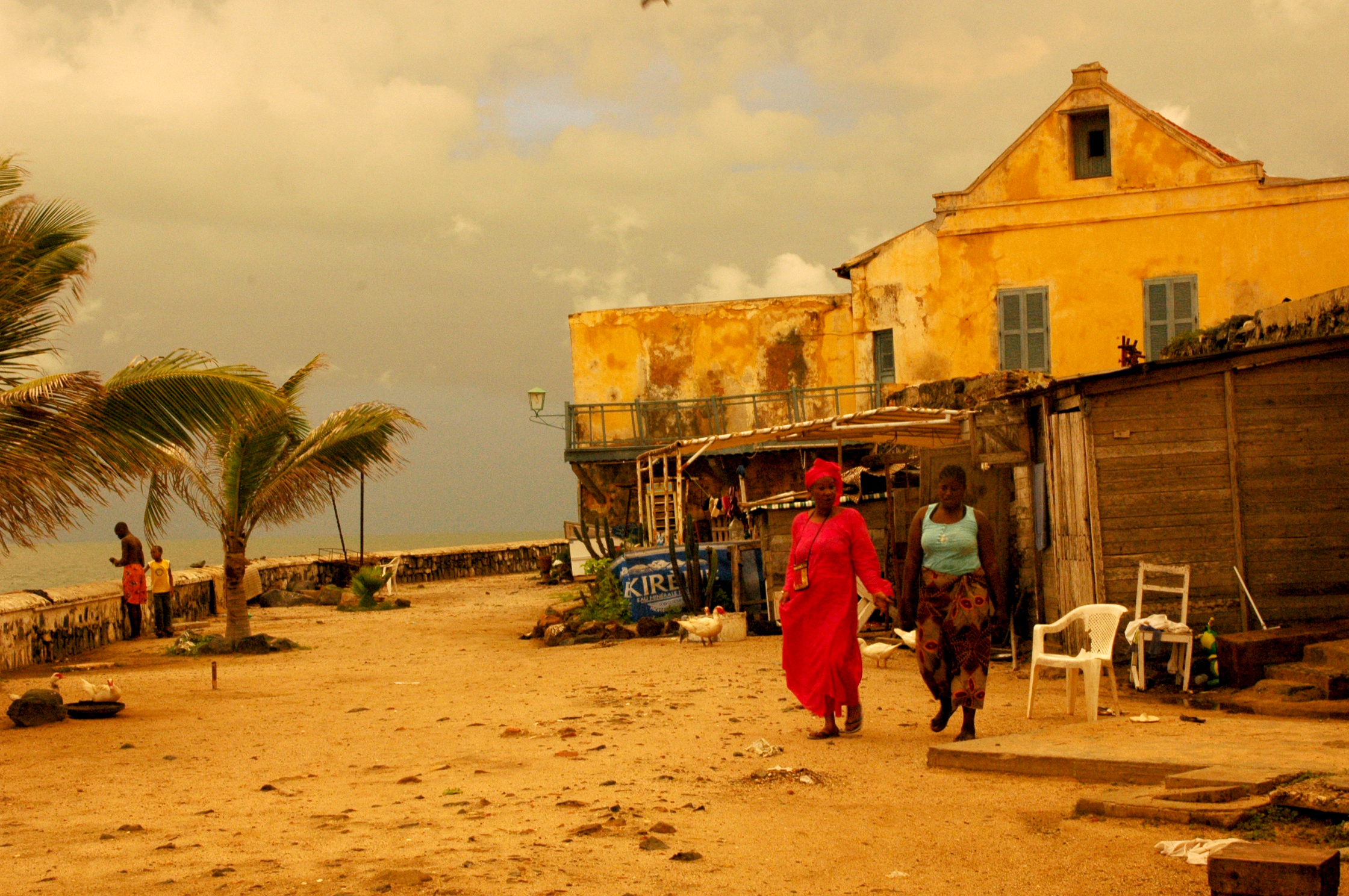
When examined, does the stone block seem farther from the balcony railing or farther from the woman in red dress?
the balcony railing

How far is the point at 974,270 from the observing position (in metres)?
22.0

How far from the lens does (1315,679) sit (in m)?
8.49

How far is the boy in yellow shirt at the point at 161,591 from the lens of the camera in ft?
61.2

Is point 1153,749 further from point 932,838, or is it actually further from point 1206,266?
point 1206,266

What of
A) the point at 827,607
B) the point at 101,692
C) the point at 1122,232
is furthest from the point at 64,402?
the point at 1122,232

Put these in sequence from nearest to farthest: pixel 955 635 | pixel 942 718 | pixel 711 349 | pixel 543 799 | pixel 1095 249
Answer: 1. pixel 543 799
2. pixel 955 635
3. pixel 942 718
4. pixel 1095 249
5. pixel 711 349

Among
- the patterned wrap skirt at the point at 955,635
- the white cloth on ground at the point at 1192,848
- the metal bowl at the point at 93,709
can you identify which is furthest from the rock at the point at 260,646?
the white cloth on ground at the point at 1192,848

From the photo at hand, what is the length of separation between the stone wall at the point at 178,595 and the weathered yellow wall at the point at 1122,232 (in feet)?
44.9

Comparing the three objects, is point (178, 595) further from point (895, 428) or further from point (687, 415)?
point (895, 428)

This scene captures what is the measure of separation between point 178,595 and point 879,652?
14769 mm

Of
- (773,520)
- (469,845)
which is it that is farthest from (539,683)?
(469,845)

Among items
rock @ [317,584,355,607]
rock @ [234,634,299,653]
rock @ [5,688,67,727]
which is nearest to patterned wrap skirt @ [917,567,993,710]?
rock @ [5,688,67,727]

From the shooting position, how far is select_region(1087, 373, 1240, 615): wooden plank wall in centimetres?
998

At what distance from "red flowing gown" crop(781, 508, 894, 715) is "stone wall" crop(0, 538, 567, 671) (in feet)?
33.9
